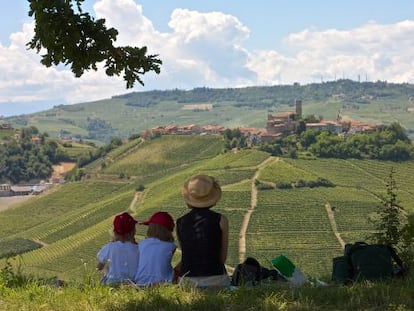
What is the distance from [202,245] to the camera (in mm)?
5027

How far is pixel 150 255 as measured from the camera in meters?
5.35

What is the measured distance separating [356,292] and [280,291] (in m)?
0.53

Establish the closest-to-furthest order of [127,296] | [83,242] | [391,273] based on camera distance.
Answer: [127,296], [391,273], [83,242]

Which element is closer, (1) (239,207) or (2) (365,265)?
(2) (365,265)

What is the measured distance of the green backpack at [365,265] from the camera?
17.1 ft

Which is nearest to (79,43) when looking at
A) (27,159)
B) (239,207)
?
(239,207)

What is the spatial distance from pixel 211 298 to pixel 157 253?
1.26 metres

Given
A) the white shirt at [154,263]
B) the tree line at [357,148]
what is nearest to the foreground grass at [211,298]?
the white shirt at [154,263]

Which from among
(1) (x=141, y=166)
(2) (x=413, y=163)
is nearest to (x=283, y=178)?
(2) (x=413, y=163)

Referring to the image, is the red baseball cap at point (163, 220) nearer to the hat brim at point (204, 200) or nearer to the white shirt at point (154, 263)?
the white shirt at point (154, 263)

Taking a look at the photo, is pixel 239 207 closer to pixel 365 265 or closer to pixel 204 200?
pixel 365 265

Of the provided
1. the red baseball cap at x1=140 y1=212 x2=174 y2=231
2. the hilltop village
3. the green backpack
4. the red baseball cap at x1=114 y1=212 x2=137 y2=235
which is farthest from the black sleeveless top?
the hilltop village

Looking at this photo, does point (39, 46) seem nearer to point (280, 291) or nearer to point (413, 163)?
point (280, 291)

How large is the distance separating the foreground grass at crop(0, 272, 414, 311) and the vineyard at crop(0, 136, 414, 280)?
50.0 m
